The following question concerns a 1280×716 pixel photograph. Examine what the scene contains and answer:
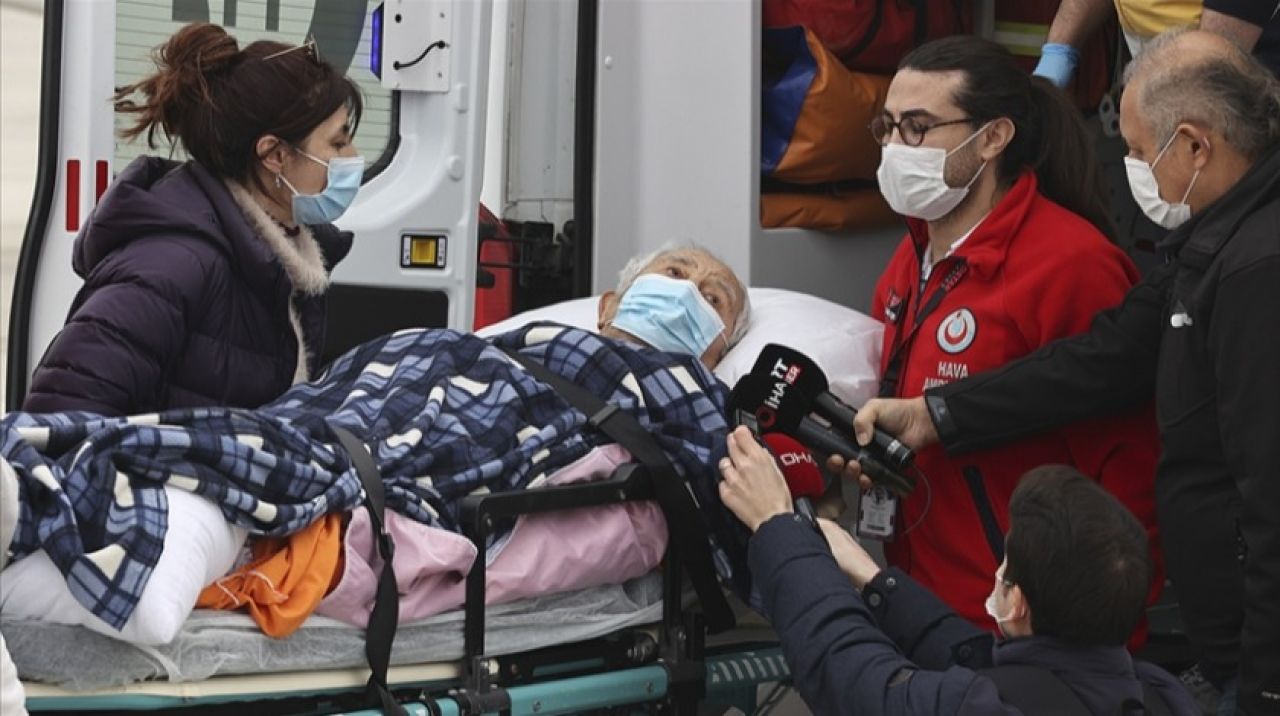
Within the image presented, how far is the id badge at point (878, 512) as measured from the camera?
3463 millimetres

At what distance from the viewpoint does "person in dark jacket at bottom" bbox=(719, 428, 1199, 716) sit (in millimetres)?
2469

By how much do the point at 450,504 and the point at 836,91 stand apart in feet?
5.95

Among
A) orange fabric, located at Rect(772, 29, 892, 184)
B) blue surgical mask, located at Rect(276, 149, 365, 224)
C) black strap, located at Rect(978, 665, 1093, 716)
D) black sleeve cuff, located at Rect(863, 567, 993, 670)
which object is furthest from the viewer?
orange fabric, located at Rect(772, 29, 892, 184)

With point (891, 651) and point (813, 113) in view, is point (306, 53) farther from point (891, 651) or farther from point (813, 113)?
point (891, 651)

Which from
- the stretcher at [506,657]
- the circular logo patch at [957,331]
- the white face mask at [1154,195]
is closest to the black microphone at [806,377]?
the circular logo patch at [957,331]

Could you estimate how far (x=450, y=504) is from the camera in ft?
9.95

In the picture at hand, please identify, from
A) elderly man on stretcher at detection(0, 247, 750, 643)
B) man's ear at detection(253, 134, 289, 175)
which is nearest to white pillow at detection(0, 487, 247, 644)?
elderly man on stretcher at detection(0, 247, 750, 643)

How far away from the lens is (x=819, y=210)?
455cm

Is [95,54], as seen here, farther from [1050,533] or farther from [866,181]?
[1050,533]

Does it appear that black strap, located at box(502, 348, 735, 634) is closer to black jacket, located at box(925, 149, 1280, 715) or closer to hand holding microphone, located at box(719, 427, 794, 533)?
hand holding microphone, located at box(719, 427, 794, 533)

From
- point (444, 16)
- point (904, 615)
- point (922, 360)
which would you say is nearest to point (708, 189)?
point (444, 16)

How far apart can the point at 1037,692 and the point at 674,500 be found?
87 cm

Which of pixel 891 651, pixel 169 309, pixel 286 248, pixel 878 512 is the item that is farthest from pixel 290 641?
pixel 878 512

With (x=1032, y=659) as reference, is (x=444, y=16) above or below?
above
